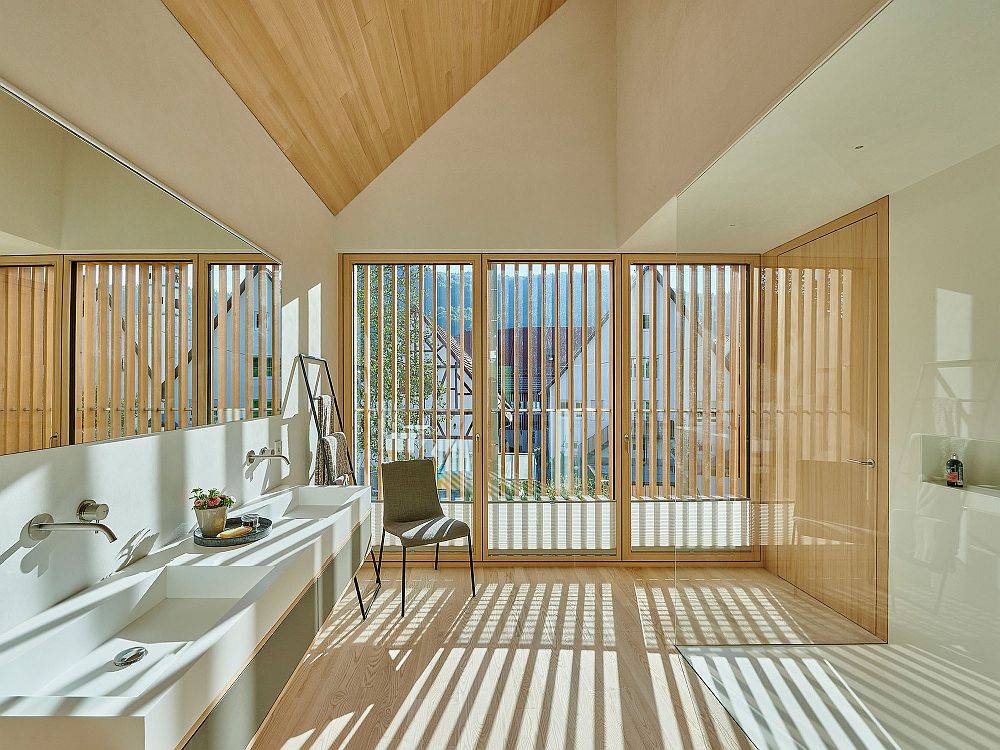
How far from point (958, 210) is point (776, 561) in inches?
60.6

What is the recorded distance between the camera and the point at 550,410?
4371 mm

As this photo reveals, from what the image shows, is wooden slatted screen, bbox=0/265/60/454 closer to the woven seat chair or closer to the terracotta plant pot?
the terracotta plant pot

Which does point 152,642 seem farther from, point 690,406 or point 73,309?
point 690,406

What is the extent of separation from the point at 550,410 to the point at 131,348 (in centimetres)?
299

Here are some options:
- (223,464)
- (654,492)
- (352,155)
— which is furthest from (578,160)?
(223,464)

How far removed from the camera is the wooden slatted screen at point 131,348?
5.29 feet

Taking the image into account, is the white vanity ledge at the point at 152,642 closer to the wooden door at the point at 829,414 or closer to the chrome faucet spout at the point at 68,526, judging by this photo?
the chrome faucet spout at the point at 68,526

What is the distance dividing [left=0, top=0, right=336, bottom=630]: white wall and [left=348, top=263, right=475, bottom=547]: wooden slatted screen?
1326 mm

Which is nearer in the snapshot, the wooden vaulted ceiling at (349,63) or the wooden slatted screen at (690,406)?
the wooden vaulted ceiling at (349,63)

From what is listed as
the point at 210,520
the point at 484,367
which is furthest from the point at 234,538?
the point at 484,367

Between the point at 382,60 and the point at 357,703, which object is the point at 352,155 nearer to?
the point at 382,60

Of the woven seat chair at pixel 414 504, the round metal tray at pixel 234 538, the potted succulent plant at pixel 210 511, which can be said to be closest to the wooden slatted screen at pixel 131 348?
the potted succulent plant at pixel 210 511

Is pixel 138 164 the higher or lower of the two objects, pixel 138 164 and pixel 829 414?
the higher

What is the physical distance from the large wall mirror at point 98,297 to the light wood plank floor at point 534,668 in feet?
4.40
